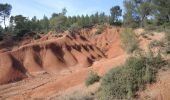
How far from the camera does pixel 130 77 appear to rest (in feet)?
60.1

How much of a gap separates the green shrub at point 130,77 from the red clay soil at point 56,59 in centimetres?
1437

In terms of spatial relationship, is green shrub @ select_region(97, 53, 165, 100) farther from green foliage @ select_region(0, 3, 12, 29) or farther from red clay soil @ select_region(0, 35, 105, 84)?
green foliage @ select_region(0, 3, 12, 29)

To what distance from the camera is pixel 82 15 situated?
9200 cm

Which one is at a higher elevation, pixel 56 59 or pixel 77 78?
pixel 77 78

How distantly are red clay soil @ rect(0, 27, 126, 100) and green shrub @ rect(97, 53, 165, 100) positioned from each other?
47.1ft

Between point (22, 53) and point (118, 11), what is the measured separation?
37224mm

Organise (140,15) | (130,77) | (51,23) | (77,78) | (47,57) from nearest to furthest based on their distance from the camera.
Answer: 1. (130,77)
2. (77,78)
3. (47,57)
4. (140,15)
5. (51,23)

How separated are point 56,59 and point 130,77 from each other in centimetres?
3721

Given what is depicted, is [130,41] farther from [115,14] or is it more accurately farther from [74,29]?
[115,14]

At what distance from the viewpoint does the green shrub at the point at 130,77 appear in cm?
Answer: 1789

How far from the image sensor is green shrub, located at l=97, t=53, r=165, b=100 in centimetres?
1789

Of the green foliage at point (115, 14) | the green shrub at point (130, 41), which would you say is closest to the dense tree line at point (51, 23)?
the green foliage at point (115, 14)

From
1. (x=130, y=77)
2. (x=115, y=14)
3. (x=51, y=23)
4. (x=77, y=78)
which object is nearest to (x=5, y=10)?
(x=51, y=23)

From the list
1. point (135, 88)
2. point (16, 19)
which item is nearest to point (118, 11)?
point (16, 19)
